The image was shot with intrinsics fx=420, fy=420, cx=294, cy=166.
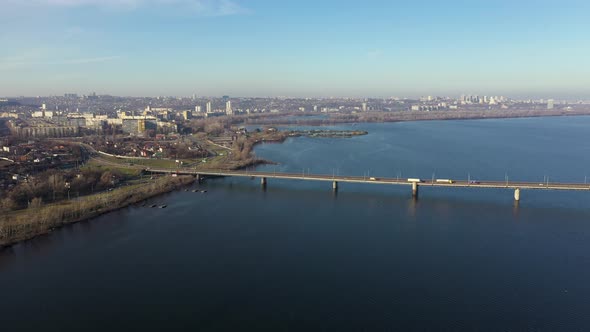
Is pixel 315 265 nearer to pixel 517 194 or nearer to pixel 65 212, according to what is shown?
pixel 65 212

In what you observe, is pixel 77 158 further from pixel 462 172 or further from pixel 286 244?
pixel 462 172

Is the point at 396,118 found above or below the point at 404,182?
above

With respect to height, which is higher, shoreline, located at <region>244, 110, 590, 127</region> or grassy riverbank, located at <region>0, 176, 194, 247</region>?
shoreline, located at <region>244, 110, 590, 127</region>

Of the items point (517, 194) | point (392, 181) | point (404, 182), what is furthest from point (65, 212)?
point (517, 194)

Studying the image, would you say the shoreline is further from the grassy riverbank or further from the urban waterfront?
the urban waterfront

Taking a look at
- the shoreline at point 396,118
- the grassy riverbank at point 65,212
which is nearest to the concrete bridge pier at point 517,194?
the grassy riverbank at point 65,212

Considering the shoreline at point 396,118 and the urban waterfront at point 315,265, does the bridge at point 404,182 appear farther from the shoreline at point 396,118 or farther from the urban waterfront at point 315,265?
the shoreline at point 396,118

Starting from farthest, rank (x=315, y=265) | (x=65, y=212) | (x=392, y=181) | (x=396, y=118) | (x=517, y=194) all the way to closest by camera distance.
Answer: (x=396, y=118) → (x=392, y=181) → (x=517, y=194) → (x=65, y=212) → (x=315, y=265)

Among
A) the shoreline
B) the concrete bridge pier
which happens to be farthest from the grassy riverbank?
the shoreline
